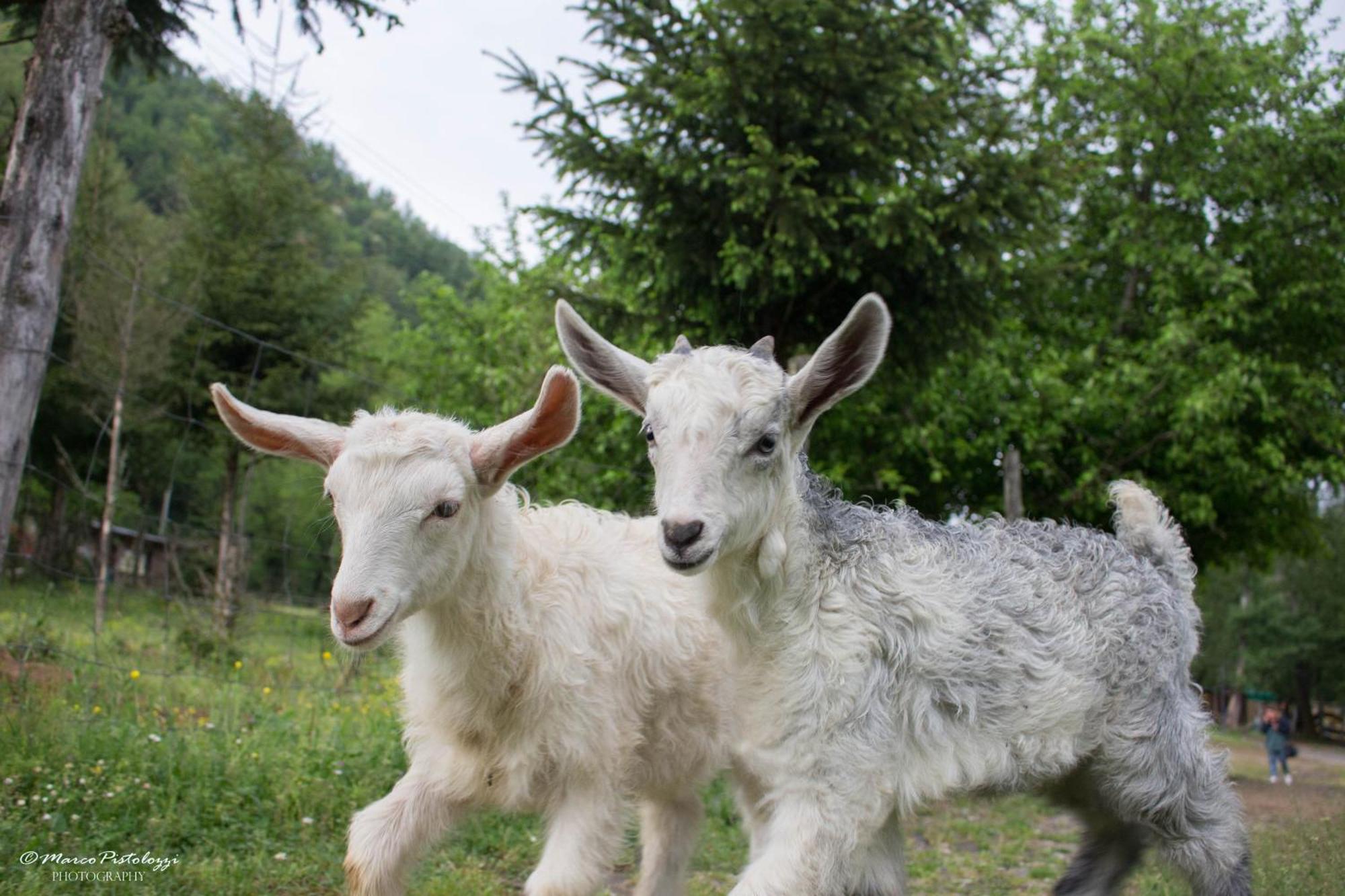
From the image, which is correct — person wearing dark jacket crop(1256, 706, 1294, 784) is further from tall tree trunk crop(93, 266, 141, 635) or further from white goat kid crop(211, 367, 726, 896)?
tall tree trunk crop(93, 266, 141, 635)

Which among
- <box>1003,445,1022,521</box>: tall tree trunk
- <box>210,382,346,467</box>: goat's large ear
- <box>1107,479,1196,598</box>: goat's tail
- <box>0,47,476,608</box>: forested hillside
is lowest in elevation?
<box>210,382,346,467</box>: goat's large ear

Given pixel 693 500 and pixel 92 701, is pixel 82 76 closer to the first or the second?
pixel 92 701

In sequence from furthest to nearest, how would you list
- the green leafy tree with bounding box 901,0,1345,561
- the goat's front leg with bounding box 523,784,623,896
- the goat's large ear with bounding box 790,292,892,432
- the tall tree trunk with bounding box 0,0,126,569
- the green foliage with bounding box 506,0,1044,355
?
the green leafy tree with bounding box 901,0,1345,561 → the green foliage with bounding box 506,0,1044,355 → the tall tree trunk with bounding box 0,0,126,569 → the goat's front leg with bounding box 523,784,623,896 → the goat's large ear with bounding box 790,292,892,432

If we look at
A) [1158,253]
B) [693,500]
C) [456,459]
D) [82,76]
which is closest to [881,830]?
[693,500]

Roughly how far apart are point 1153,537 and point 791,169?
13.6 feet

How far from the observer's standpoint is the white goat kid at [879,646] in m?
3.26

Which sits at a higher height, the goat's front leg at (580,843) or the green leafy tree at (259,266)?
the green leafy tree at (259,266)

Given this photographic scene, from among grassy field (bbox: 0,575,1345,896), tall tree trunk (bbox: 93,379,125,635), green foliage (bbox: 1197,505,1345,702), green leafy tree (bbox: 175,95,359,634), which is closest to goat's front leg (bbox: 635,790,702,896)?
grassy field (bbox: 0,575,1345,896)

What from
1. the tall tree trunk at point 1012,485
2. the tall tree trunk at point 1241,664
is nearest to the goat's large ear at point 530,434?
the tall tree trunk at point 1012,485

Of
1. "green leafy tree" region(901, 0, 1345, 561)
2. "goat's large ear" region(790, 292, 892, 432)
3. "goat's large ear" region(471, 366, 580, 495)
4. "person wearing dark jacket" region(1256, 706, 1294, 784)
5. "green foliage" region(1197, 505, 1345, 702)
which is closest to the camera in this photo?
"goat's large ear" region(790, 292, 892, 432)

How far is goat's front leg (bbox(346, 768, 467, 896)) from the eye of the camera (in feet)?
12.4

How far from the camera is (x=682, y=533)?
Answer: 3.07 meters

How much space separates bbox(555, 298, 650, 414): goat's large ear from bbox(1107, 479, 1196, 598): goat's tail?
222 cm

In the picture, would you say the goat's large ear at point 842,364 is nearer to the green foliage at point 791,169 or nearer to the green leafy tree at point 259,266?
the green foliage at point 791,169
